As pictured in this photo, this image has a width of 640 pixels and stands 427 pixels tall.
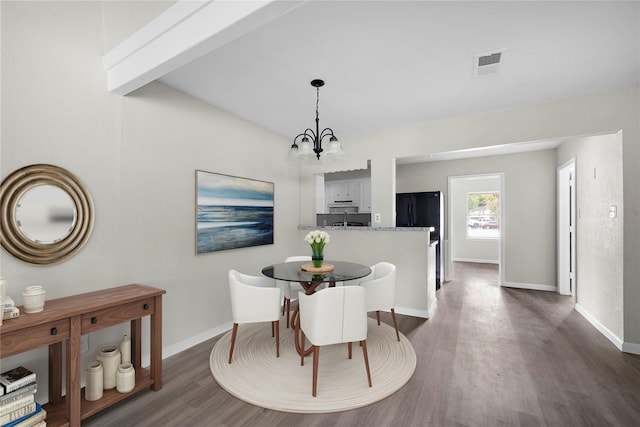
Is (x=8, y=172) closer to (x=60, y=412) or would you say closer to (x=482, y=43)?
(x=60, y=412)

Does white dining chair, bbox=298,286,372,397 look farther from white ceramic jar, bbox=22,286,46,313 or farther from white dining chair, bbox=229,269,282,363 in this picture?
white ceramic jar, bbox=22,286,46,313

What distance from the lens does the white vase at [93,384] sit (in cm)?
183

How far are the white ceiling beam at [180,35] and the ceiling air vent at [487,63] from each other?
166 centimetres

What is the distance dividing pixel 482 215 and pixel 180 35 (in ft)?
28.2

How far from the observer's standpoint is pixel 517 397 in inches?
78.0

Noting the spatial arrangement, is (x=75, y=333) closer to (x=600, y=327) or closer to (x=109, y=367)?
(x=109, y=367)

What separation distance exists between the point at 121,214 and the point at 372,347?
2.49 m

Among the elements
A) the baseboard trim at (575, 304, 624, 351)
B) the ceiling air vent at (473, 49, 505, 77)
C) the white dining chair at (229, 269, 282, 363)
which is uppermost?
the ceiling air vent at (473, 49, 505, 77)

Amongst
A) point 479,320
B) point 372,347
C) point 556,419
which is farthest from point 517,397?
point 479,320

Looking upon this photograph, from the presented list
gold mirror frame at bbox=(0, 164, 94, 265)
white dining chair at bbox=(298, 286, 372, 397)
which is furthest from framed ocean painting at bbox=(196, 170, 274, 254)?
white dining chair at bbox=(298, 286, 372, 397)

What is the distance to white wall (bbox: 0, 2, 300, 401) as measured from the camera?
177 cm

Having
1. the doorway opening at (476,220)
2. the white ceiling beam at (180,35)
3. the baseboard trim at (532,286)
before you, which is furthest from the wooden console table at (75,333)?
the doorway opening at (476,220)

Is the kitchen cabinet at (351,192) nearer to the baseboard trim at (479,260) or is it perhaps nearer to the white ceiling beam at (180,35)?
the baseboard trim at (479,260)

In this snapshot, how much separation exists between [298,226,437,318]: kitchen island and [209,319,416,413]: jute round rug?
0.75 m
